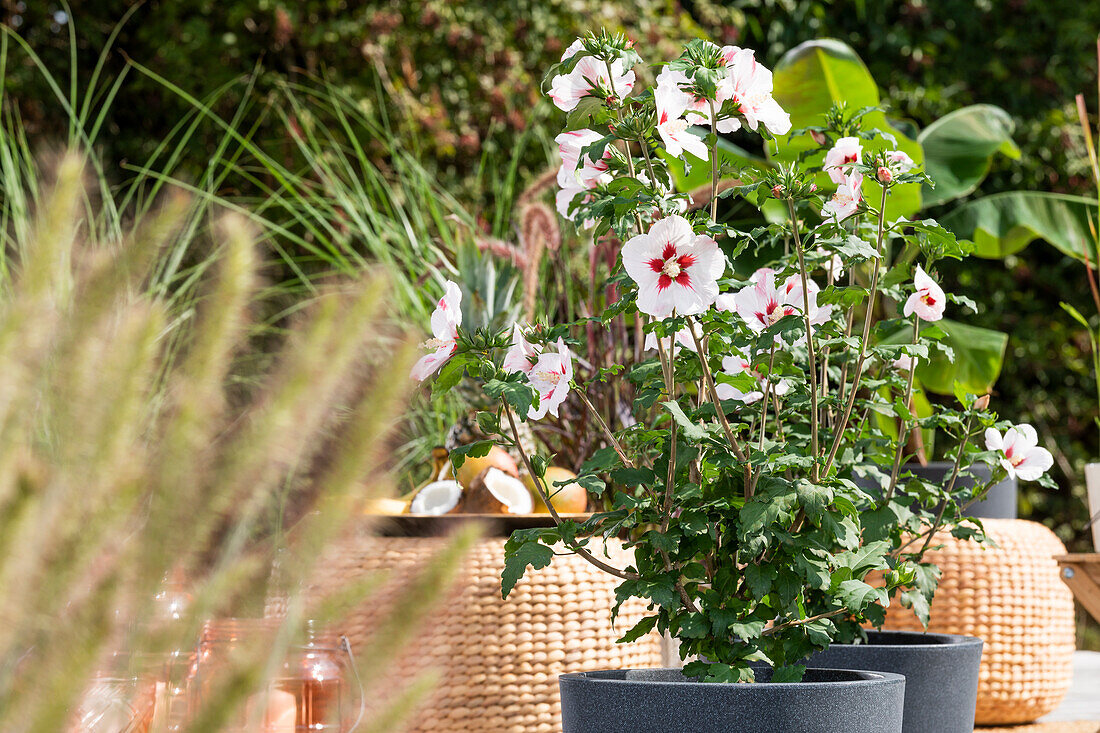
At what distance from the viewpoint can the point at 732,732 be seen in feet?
2.60

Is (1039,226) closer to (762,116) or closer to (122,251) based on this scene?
(762,116)

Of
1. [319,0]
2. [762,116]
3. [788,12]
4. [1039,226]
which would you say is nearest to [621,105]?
[762,116]

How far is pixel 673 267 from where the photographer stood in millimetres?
831

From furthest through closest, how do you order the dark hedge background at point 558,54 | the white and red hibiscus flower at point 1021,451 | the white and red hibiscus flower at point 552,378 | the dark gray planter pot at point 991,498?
the dark hedge background at point 558,54 → the dark gray planter pot at point 991,498 → the white and red hibiscus flower at point 1021,451 → the white and red hibiscus flower at point 552,378

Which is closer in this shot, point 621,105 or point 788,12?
point 621,105

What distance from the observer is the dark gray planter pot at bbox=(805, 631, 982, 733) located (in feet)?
3.59

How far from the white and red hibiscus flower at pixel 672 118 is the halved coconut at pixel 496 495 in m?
0.55

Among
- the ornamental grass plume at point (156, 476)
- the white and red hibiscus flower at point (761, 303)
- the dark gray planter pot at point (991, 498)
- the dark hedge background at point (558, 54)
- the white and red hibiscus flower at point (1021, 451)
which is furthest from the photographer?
the dark hedge background at point (558, 54)

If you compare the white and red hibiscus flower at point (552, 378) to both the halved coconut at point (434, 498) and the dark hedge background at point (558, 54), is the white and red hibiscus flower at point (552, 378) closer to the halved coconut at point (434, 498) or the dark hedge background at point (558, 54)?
the halved coconut at point (434, 498)

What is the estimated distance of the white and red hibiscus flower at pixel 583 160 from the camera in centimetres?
98

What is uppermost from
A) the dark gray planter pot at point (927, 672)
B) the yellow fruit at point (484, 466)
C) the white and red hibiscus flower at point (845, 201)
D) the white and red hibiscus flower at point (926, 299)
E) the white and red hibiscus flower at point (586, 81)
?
the white and red hibiscus flower at point (586, 81)

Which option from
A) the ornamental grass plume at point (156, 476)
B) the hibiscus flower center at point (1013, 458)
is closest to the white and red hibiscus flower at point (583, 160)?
the hibiscus flower center at point (1013, 458)

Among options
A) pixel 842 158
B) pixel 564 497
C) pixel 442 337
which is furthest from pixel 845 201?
pixel 564 497

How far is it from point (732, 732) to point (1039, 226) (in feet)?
9.09
